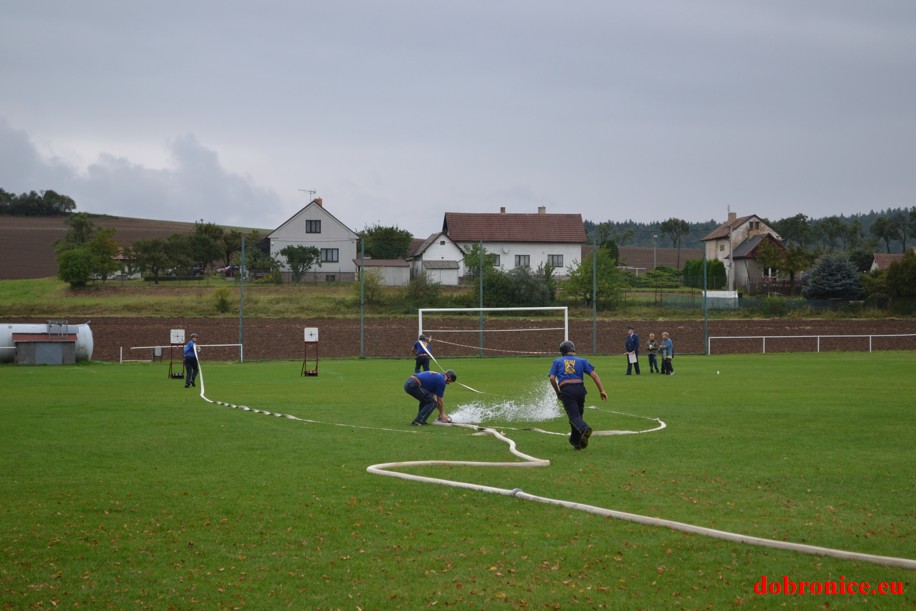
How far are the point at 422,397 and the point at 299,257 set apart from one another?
37774 millimetres

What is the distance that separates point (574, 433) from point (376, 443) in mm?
3675

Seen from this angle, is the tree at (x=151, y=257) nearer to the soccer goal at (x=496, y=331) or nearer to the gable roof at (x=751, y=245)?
the soccer goal at (x=496, y=331)

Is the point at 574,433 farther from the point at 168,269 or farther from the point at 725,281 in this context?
the point at 725,281

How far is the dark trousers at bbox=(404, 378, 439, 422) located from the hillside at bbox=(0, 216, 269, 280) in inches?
2954

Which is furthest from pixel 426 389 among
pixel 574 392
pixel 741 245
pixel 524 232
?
pixel 741 245

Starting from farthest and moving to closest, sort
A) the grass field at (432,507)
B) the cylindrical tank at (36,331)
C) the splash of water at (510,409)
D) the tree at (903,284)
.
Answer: the tree at (903,284) < the cylindrical tank at (36,331) < the splash of water at (510,409) < the grass field at (432,507)

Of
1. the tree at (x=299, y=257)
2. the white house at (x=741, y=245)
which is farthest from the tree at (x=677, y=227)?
the tree at (x=299, y=257)

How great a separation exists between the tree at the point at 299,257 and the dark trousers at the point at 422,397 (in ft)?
123

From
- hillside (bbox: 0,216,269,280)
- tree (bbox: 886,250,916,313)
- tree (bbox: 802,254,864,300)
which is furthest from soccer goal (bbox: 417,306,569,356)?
hillside (bbox: 0,216,269,280)

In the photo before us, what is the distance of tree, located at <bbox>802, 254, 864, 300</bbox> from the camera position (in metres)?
76.8

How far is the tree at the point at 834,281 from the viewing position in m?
76.8

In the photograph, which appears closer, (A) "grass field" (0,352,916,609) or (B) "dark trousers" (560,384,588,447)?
(A) "grass field" (0,352,916,609)

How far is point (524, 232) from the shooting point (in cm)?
9144

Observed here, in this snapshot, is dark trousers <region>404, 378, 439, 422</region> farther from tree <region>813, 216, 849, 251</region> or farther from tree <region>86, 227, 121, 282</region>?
tree <region>813, 216, 849, 251</region>
